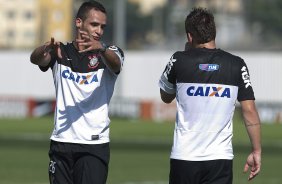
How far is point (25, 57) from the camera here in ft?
157

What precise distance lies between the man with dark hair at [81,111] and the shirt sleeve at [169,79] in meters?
0.57

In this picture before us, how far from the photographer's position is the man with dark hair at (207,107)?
25.7 ft

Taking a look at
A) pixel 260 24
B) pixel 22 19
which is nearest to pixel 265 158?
pixel 260 24

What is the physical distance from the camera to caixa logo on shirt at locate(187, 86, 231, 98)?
309 inches

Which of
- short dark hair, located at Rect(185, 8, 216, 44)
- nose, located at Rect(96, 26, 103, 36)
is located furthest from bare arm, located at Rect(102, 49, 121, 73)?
short dark hair, located at Rect(185, 8, 216, 44)

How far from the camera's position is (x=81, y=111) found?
8570 mm

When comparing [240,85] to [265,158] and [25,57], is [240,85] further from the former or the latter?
[25,57]

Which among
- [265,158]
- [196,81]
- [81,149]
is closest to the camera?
[196,81]

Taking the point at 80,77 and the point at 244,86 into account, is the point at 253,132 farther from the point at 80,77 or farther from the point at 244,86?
the point at 80,77

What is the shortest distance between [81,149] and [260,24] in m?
39.3

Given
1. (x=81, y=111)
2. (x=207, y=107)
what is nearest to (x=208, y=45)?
(x=207, y=107)

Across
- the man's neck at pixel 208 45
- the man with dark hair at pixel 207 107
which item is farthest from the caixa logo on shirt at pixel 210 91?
the man's neck at pixel 208 45

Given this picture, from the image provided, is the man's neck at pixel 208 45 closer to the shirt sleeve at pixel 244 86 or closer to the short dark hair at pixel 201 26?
the short dark hair at pixel 201 26

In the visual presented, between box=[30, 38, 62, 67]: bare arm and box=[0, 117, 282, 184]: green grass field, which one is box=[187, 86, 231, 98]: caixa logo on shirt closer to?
box=[30, 38, 62, 67]: bare arm
